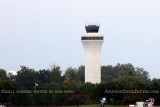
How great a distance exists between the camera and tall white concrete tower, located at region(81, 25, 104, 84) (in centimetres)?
16100

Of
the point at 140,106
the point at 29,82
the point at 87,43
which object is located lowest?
the point at 140,106

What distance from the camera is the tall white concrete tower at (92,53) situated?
161 meters

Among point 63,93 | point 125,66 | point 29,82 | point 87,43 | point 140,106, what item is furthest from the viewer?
point 125,66

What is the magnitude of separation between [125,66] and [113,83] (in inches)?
3803

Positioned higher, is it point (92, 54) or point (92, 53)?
point (92, 53)

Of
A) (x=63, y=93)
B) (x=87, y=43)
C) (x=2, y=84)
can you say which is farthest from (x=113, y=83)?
(x=87, y=43)

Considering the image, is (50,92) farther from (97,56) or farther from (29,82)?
(97,56)

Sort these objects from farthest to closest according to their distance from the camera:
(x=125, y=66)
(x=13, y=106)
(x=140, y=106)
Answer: (x=125, y=66) → (x=13, y=106) → (x=140, y=106)

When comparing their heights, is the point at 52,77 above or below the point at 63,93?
above

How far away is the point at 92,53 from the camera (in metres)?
161

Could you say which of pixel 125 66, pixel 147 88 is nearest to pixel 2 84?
pixel 147 88

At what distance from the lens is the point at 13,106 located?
279 ft

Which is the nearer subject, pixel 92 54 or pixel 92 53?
pixel 92 53

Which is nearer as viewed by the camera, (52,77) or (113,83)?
(113,83)
